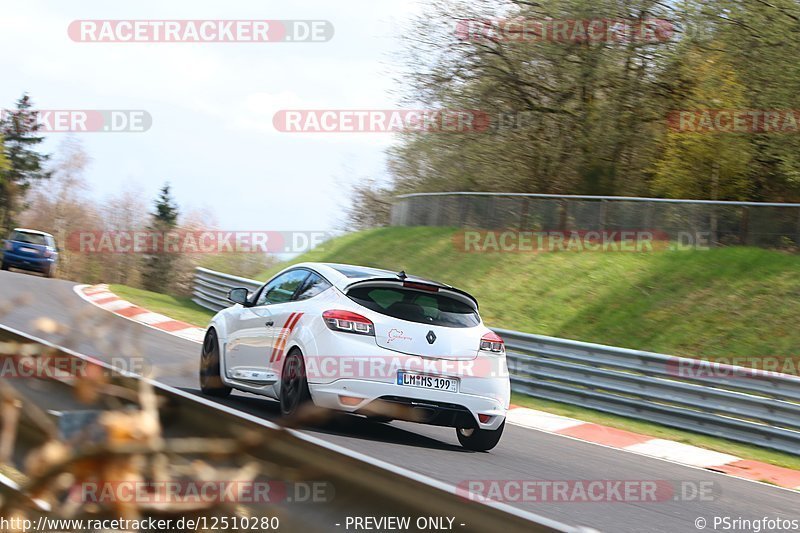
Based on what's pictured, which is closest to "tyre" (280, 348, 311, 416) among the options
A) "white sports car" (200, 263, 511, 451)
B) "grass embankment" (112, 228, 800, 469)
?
"white sports car" (200, 263, 511, 451)

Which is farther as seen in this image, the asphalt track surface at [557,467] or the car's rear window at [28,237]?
the car's rear window at [28,237]

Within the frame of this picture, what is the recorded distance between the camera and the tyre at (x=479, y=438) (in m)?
9.30

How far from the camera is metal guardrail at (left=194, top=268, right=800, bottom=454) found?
12.0 meters

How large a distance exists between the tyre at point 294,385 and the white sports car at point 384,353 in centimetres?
1

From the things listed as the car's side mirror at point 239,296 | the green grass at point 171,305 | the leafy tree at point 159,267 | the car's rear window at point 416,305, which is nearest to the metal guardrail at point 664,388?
the car's rear window at point 416,305

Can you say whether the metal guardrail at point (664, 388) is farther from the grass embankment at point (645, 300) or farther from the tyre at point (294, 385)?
the tyre at point (294, 385)

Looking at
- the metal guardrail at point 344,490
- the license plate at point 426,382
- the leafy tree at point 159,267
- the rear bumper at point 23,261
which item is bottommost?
the leafy tree at point 159,267

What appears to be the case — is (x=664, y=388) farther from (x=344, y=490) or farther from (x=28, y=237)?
(x=28, y=237)

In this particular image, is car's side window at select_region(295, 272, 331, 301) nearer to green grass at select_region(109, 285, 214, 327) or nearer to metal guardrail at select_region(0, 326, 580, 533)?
metal guardrail at select_region(0, 326, 580, 533)

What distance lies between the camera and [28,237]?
102 feet

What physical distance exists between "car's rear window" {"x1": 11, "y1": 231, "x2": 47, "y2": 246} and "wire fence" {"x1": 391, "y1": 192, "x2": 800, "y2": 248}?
12.4m

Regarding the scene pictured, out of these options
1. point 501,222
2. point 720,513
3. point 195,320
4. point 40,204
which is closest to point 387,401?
point 720,513

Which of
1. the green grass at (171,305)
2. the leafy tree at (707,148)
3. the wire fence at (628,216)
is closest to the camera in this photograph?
the wire fence at (628,216)

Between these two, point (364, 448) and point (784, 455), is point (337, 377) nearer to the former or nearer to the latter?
point (364, 448)
